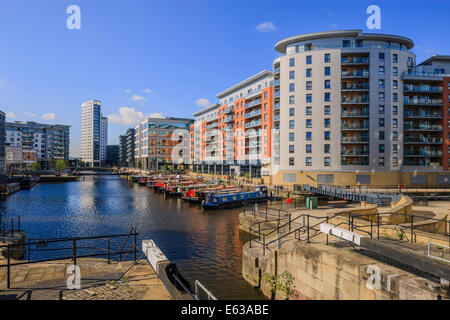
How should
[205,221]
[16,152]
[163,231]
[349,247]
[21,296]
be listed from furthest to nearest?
[16,152] < [205,221] < [163,231] < [349,247] < [21,296]

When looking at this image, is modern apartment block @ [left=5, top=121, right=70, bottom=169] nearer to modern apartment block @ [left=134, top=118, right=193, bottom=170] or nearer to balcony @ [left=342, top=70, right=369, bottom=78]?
modern apartment block @ [left=134, top=118, right=193, bottom=170]

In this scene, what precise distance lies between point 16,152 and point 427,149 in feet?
468

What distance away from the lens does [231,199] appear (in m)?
40.7

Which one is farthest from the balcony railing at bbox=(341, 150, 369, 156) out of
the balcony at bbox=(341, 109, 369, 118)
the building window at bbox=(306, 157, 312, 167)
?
the balcony at bbox=(341, 109, 369, 118)

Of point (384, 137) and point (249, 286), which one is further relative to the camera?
point (384, 137)

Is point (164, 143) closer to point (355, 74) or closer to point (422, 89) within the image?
point (355, 74)

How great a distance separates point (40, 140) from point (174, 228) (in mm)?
166051

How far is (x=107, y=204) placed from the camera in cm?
4422

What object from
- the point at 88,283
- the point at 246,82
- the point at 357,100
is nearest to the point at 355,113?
the point at 357,100

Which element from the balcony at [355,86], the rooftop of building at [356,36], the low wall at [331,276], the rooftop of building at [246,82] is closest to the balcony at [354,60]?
the balcony at [355,86]
